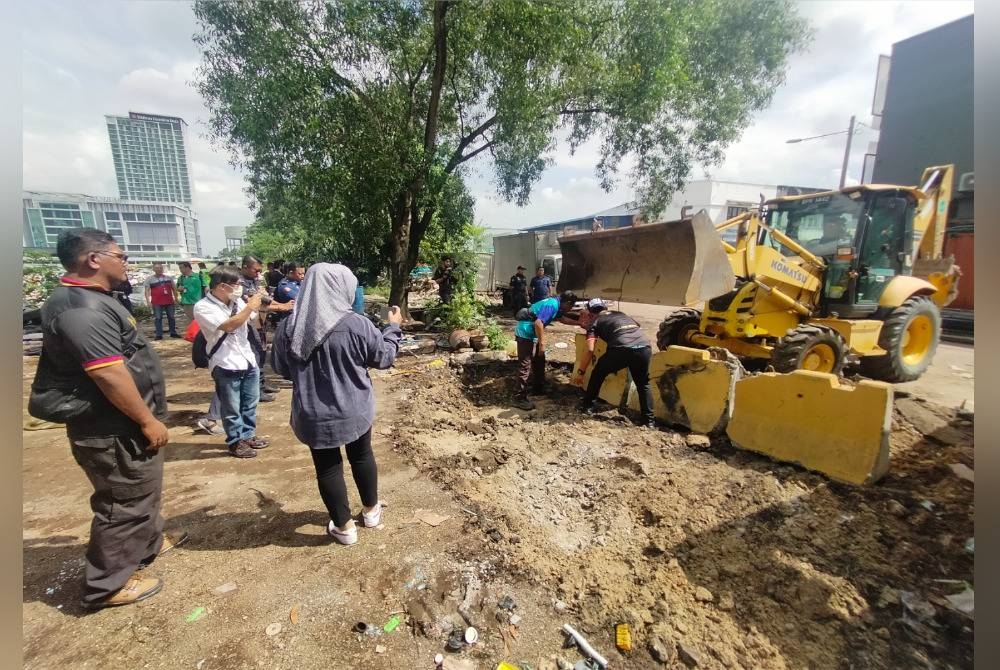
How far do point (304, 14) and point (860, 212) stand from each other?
9.23m

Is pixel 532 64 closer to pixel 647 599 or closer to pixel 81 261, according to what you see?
pixel 81 261

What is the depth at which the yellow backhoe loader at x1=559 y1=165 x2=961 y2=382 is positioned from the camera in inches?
185

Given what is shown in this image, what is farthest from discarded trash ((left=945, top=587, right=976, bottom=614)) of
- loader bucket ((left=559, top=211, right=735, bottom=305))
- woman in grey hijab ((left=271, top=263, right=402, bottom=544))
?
woman in grey hijab ((left=271, top=263, right=402, bottom=544))

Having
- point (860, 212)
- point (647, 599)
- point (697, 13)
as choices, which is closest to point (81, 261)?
point (647, 599)

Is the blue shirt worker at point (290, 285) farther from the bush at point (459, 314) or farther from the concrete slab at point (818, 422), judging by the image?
the concrete slab at point (818, 422)

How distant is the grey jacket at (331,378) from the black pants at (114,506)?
77cm

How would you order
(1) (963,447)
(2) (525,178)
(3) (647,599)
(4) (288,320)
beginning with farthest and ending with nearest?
(2) (525,178), (1) (963,447), (4) (288,320), (3) (647,599)

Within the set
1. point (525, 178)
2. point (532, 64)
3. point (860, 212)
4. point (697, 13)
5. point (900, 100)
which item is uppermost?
point (697, 13)

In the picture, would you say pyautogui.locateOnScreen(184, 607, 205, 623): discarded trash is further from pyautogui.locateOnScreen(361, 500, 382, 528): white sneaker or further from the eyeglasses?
the eyeglasses

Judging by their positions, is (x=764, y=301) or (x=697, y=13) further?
(x=697, y=13)

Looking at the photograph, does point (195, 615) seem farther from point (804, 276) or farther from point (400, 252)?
point (400, 252)

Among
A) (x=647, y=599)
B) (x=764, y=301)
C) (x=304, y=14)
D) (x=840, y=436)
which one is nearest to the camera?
(x=647, y=599)

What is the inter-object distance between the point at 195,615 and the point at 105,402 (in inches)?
45.7

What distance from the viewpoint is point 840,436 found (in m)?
3.15
